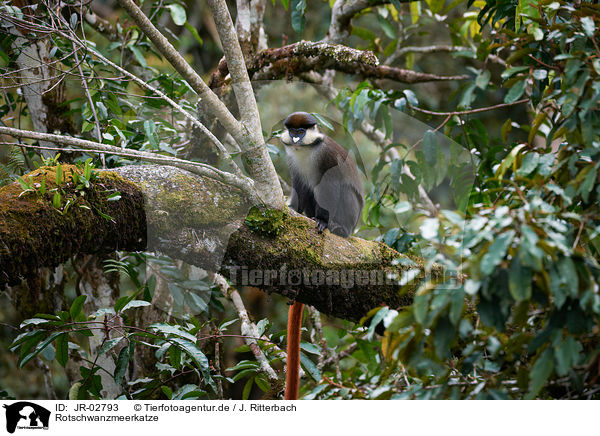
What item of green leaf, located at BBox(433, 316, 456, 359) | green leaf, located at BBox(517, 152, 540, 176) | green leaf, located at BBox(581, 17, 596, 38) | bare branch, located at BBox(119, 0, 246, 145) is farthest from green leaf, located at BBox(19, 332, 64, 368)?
green leaf, located at BBox(581, 17, 596, 38)

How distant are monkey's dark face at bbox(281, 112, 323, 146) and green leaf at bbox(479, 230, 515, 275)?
1090 mm

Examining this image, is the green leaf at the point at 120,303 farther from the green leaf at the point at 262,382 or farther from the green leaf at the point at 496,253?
the green leaf at the point at 496,253

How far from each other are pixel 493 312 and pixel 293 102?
116cm

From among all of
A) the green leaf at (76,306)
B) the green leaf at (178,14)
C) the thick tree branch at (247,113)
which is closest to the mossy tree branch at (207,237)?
the thick tree branch at (247,113)

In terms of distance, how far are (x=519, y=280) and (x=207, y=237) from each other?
1053mm

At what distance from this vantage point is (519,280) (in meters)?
0.97

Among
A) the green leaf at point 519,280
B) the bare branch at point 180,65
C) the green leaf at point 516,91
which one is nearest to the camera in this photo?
the green leaf at point 519,280

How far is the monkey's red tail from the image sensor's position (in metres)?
1.80

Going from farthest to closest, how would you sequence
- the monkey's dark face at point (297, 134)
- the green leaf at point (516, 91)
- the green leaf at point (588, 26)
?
the monkey's dark face at point (297, 134) → the green leaf at point (516, 91) → the green leaf at point (588, 26)

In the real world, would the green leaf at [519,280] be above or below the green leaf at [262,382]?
above

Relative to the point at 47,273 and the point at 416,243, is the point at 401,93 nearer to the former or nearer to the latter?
the point at 416,243

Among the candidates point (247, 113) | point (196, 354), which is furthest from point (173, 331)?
point (247, 113)
